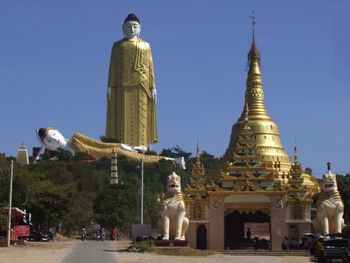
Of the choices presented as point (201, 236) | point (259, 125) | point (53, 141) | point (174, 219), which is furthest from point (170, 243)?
point (53, 141)

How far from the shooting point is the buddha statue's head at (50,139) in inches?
3863

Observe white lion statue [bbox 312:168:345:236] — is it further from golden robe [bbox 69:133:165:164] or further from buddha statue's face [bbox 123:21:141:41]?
buddha statue's face [bbox 123:21:141:41]

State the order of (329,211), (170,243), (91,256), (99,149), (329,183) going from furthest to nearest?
(99,149), (329,183), (329,211), (170,243), (91,256)

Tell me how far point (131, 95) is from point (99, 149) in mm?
9349

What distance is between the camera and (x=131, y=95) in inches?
3659

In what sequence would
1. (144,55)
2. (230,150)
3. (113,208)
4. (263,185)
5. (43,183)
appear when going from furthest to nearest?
1. (144,55)
2. (113,208)
3. (230,150)
4. (43,183)
5. (263,185)

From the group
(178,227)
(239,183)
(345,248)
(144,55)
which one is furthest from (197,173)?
(144,55)

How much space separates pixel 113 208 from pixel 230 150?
16373mm

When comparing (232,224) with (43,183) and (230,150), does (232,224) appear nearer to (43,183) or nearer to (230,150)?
(230,150)

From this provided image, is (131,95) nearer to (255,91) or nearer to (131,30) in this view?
(131,30)

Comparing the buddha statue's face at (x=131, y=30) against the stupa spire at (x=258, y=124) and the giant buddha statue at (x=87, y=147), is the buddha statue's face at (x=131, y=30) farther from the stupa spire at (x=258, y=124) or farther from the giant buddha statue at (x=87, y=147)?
the stupa spire at (x=258, y=124)

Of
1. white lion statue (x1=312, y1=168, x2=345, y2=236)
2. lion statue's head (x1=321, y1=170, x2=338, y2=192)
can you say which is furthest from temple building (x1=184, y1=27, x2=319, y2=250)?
lion statue's head (x1=321, y1=170, x2=338, y2=192)

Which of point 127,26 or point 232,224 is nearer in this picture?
point 232,224

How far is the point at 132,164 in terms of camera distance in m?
95.6
